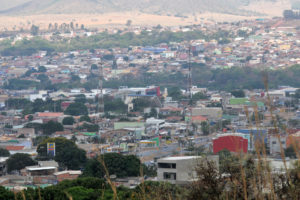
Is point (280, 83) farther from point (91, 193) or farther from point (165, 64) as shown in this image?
point (91, 193)

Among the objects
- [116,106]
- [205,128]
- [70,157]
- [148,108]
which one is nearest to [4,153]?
[70,157]

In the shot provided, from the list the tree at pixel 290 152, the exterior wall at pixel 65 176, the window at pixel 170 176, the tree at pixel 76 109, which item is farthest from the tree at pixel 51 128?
the window at pixel 170 176

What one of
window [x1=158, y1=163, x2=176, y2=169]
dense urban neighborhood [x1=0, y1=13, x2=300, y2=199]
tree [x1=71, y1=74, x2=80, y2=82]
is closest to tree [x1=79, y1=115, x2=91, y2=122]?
dense urban neighborhood [x1=0, y1=13, x2=300, y2=199]

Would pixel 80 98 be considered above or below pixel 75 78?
above

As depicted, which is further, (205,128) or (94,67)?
(94,67)

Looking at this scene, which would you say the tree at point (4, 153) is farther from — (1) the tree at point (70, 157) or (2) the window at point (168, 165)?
(2) the window at point (168, 165)

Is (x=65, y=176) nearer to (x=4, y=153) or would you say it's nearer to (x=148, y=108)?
(x=4, y=153)

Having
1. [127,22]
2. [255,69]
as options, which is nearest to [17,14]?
[127,22]
